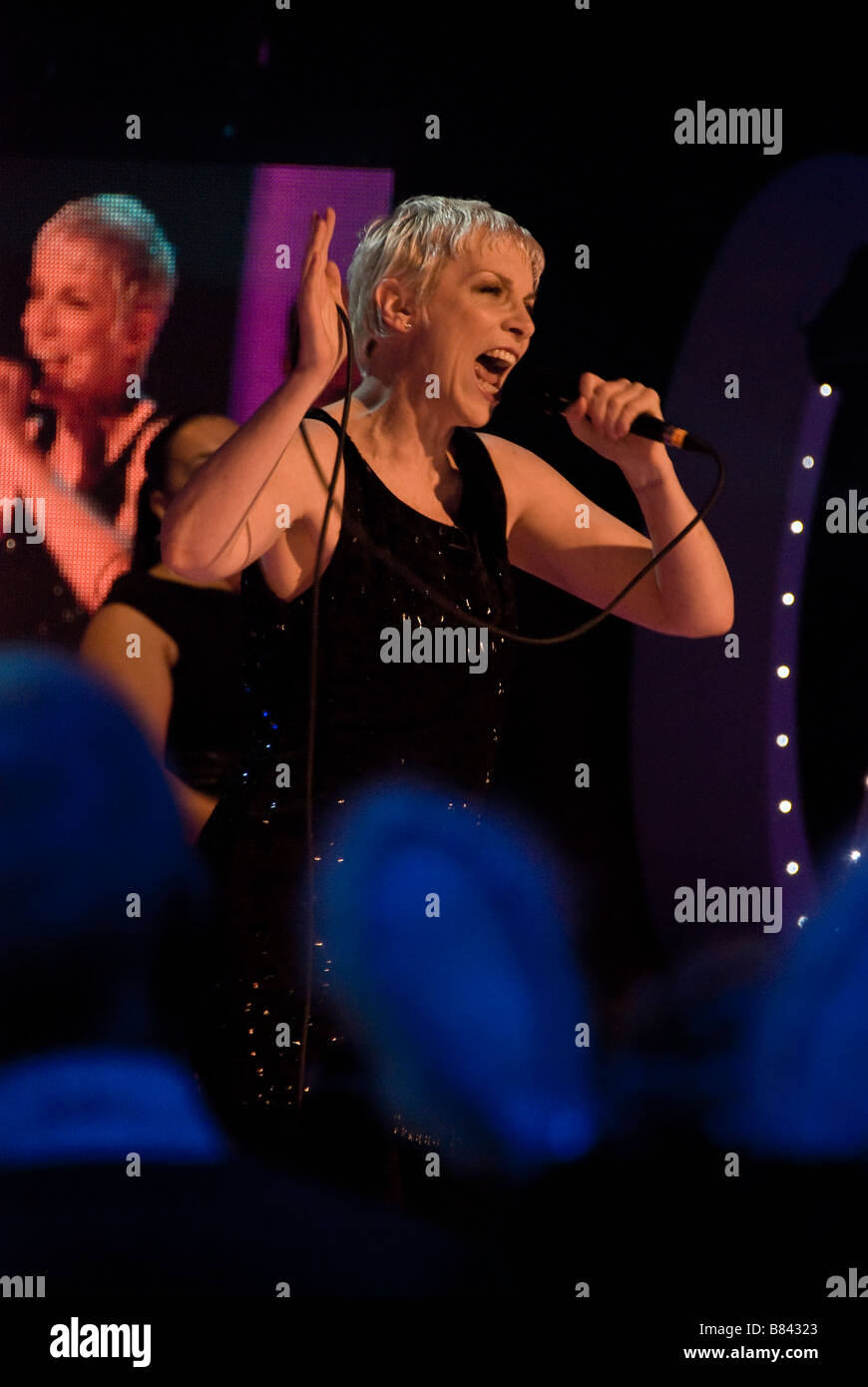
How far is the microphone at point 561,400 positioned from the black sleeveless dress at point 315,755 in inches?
12.0

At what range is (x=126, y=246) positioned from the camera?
Answer: 274cm

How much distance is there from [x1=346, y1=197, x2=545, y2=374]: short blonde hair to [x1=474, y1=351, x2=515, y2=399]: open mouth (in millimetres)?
161

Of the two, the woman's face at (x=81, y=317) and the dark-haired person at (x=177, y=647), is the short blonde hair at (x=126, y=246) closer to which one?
the woman's face at (x=81, y=317)

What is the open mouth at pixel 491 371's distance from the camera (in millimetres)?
2654

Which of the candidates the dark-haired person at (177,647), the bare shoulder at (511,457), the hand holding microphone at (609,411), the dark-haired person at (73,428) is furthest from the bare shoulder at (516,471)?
the dark-haired person at (73,428)

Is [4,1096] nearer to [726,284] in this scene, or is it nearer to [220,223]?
[220,223]

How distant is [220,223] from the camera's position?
9.02 ft

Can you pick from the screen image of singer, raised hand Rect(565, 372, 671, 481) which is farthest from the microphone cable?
the screen image of singer

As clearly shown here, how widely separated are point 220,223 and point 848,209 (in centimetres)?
129

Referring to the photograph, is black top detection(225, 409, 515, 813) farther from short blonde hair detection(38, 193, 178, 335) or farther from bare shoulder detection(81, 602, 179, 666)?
short blonde hair detection(38, 193, 178, 335)

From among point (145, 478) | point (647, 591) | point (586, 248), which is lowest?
point (647, 591)

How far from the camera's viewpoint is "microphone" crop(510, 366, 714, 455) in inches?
99.6

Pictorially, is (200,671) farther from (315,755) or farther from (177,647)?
(315,755)
